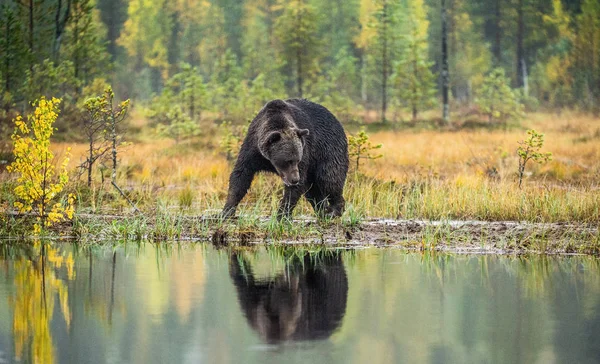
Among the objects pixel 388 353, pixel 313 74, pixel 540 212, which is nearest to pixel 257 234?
pixel 540 212

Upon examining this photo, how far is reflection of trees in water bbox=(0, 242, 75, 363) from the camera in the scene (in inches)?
261

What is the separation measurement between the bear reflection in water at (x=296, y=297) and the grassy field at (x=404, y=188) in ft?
6.55

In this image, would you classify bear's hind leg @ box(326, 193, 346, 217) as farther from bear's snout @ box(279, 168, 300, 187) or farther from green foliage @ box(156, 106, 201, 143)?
green foliage @ box(156, 106, 201, 143)

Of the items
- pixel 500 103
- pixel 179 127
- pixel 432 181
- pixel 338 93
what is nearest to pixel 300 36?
pixel 338 93

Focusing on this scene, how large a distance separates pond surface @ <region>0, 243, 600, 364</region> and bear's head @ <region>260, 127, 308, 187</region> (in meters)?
1.06

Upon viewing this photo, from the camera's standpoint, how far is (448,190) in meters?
14.6

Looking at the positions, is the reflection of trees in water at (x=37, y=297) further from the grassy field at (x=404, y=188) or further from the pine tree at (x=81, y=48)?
the pine tree at (x=81, y=48)

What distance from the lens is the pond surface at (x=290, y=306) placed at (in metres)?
6.59

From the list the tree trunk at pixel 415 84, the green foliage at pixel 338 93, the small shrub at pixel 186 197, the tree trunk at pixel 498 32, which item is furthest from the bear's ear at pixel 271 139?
the tree trunk at pixel 498 32

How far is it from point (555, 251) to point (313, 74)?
1249 inches

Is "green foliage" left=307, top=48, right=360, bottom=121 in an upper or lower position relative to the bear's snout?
upper

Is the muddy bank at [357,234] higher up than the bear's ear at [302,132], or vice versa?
the bear's ear at [302,132]

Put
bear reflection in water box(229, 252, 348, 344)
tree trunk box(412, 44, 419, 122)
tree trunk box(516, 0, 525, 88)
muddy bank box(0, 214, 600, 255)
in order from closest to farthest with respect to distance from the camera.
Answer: bear reflection in water box(229, 252, 348, 344) < muddy bank box(0, 214, 600, 255) < tree trunk box(412, 44, 419, 122) < tree trunk box(516, 0, 525, 88)

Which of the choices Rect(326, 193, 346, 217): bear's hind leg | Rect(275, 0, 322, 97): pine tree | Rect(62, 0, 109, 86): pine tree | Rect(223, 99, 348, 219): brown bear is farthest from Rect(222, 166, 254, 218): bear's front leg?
Rect(275, 0, 322, 97): pine tree
